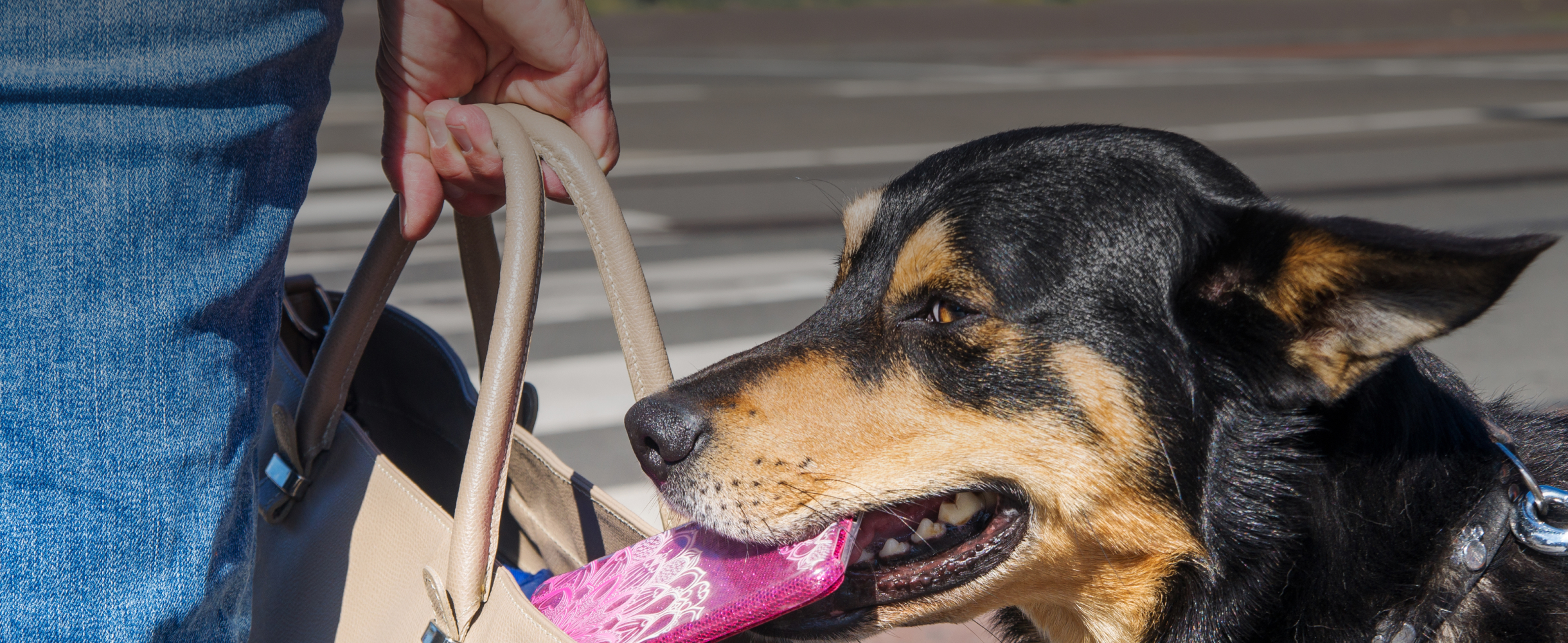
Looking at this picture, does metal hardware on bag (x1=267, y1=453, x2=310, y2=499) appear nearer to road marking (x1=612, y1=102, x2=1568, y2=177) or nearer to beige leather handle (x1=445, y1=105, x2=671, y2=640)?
beige leather handle (x1=445, y1=105, x2=671, y2=640)

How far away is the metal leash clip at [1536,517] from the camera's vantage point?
1.96 m

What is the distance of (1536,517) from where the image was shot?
78.5 inches

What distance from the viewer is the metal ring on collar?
1956 millimetres

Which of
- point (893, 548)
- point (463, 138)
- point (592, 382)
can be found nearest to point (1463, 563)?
point (893, 548)

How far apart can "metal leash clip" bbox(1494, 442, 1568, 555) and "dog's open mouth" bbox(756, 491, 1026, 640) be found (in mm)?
846

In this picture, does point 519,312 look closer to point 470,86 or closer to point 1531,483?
point 470,86

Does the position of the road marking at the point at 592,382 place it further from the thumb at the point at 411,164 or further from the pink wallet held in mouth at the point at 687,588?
the pink wallet held in mouth at the point at 687,588

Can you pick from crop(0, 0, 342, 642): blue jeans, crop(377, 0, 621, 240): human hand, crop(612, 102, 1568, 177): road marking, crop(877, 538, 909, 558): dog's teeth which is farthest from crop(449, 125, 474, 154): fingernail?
crop(612, 102, 1568, 177): road marking

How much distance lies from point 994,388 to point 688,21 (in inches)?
1042

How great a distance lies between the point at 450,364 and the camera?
2473 millimetres

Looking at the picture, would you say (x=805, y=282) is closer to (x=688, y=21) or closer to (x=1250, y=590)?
(x=1250, y=590)

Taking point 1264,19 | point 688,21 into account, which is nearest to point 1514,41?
point 1264,19

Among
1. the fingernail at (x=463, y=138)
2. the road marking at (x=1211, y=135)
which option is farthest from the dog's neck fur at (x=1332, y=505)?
the road marking at (x=1211, y=135)

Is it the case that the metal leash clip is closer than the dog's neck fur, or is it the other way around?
the metal leash clip
